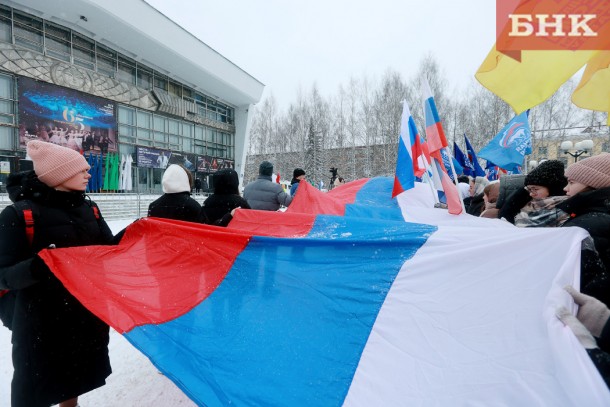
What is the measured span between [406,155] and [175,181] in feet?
11.3

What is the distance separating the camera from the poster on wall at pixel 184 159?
1110 inches

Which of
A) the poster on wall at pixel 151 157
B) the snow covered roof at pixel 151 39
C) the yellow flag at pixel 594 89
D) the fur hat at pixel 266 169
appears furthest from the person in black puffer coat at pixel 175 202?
the poster on wall at pixel 151 157

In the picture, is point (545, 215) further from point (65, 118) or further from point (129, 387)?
point (65, 118)

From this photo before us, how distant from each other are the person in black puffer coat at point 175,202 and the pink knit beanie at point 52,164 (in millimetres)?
1064

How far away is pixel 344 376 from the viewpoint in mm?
1806

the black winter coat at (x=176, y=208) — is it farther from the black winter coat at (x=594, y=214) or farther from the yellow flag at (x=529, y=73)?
the yellow flag at (x=529, y=73)

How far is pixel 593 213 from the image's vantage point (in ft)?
6.54

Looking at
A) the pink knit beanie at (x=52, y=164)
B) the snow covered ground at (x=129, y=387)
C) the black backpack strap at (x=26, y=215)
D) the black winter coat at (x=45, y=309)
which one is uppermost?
the pink knit beanie at (x=52, y=164)

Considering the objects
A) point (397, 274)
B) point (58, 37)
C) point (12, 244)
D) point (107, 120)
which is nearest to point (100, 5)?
point (58, 37)

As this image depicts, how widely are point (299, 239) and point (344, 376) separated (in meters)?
0.89

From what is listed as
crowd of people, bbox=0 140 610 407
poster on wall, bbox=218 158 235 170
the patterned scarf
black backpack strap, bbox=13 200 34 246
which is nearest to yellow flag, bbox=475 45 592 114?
crowd of people, bbox=0 140 610 407

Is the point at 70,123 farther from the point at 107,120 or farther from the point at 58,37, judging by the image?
the point at 58,37

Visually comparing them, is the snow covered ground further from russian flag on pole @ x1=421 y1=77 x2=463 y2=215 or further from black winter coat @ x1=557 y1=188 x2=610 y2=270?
russian flag on pole @ x1=421 y1=77 x2=463 y2=215

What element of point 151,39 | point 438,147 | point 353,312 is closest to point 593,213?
point 353,312
